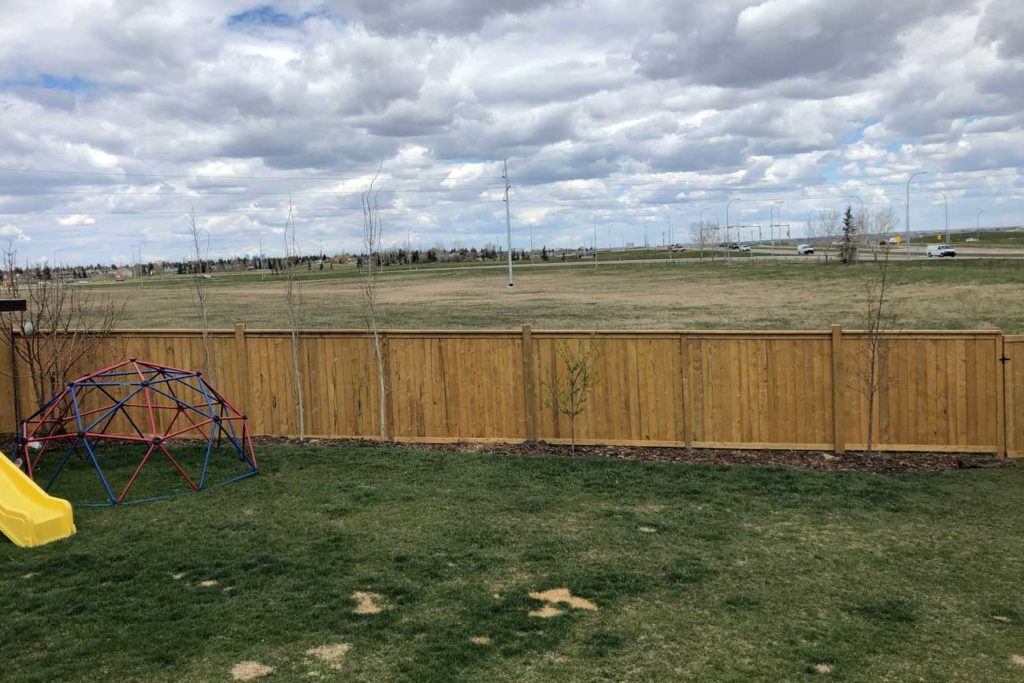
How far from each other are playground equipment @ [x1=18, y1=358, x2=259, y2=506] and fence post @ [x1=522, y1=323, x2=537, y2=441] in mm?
3841

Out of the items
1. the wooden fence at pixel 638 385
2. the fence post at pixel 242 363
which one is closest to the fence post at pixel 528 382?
the wooden fence at pixel 638 385

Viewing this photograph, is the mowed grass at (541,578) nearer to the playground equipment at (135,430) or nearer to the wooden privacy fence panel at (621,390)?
the playground equipment at (135,430)

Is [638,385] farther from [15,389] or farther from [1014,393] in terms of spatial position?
[15,389]

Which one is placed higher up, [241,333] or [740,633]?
[241,333]

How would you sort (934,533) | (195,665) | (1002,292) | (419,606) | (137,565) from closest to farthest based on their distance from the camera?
1. (195,665)
2. (419,606)
3. (137,565)
4. (934,533)
5. (1002,292)

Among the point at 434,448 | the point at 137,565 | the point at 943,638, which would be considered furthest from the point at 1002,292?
the point at 137,565

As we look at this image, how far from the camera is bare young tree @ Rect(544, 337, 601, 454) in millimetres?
11867

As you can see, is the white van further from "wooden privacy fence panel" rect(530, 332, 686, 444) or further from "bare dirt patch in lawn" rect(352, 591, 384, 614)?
"bare dirt patch in lawn" rect(352, 591, 384, 614)

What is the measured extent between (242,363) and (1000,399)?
1082 cm

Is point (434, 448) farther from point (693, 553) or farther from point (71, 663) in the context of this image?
point (71, 663)

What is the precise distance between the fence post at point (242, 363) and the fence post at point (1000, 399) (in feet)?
35.0

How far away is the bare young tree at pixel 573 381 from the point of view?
11867 millimetres

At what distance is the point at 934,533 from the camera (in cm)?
808

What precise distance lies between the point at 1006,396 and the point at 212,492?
10.0 metres
